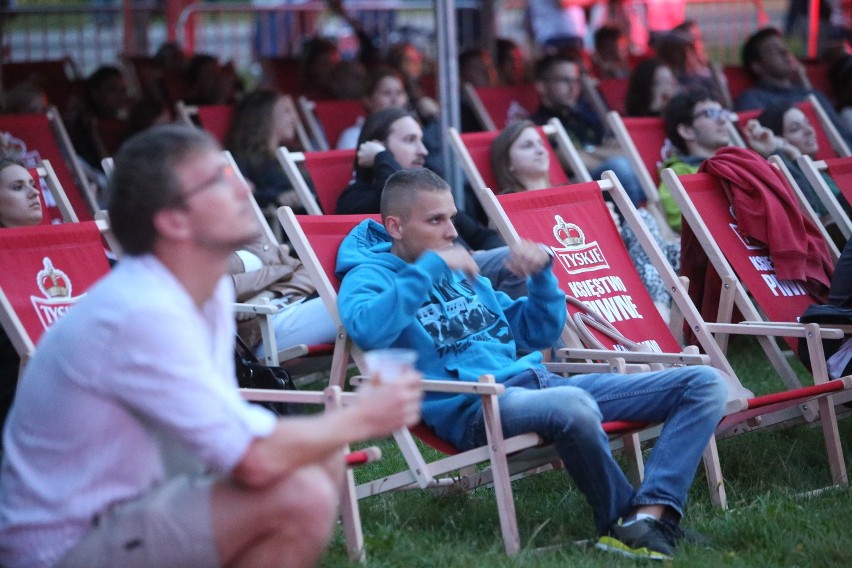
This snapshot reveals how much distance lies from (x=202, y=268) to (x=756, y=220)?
2984 mm

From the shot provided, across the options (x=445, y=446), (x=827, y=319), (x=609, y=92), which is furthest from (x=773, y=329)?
(x=609, y=92)

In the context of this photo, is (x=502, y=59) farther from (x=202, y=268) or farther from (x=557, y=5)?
(x=202, y=268)

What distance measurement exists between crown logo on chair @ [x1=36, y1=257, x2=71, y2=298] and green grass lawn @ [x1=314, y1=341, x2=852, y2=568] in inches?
44.5

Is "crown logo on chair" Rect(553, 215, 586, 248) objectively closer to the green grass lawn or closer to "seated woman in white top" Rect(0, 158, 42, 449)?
the green grass lawn

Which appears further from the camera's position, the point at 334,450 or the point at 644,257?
the point at 644,257

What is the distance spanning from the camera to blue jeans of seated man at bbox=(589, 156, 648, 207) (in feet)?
20.1

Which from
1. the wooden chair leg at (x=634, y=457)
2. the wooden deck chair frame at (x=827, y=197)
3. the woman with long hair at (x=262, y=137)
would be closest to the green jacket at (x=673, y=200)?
the wooden deck chair frame at (x=827, y=197)

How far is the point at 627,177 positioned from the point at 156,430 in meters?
4.28

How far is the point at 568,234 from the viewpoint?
176 inches

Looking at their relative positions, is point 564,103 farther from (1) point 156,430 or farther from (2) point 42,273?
(1) point 156,430

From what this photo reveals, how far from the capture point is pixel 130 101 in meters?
8.60

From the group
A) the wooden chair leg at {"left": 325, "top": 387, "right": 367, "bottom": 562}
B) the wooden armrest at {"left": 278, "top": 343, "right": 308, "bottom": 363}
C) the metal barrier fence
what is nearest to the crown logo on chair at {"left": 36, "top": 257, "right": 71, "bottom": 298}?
the wooden armrest at {"left": 278, "top": 343, "right": 308, "bottom": 363}

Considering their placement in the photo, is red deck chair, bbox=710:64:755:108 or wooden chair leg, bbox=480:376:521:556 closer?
wooden chair leg, bbox=480:376:521:556

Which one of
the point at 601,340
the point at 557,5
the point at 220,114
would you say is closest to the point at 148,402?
the point at 601,340
